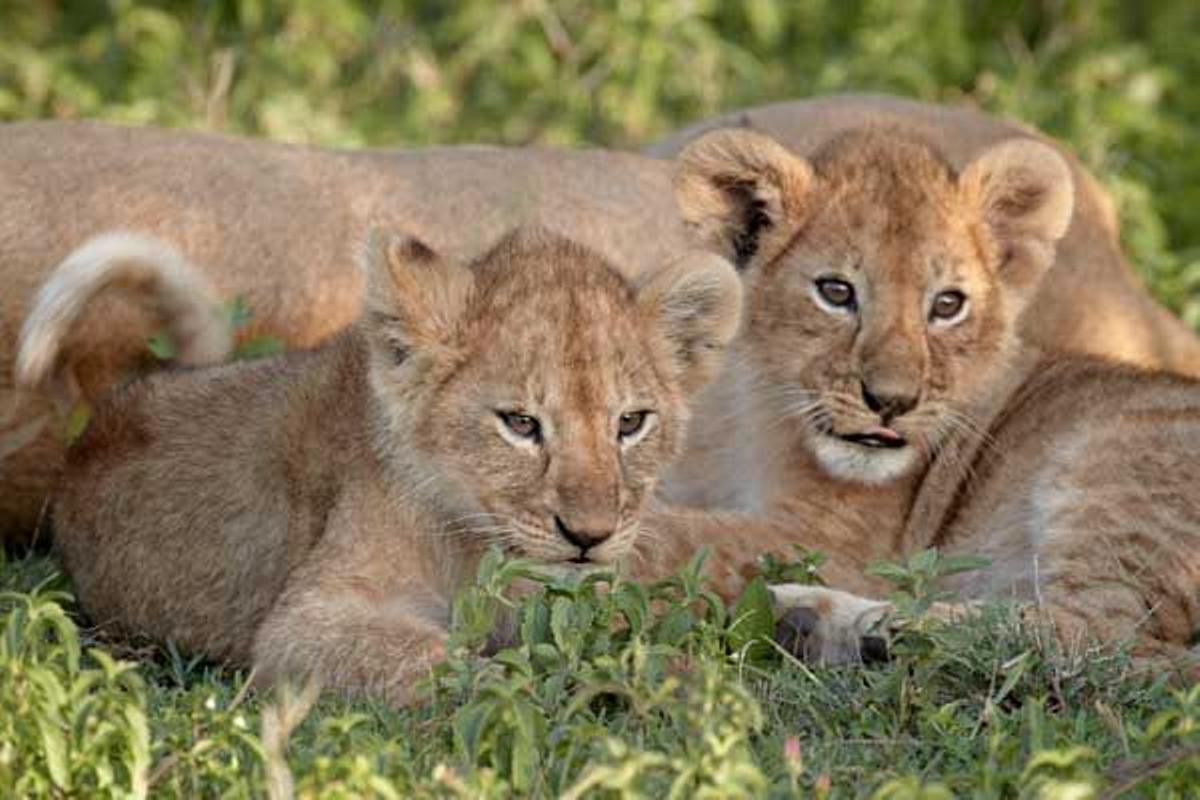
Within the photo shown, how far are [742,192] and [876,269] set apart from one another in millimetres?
370

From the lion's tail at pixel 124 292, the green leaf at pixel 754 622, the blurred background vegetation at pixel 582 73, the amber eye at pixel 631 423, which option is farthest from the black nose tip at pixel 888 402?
the blurred background vegetation at pixel 582 73

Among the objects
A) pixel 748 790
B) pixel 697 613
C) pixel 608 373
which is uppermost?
pixel 608 373

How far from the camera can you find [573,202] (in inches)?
218

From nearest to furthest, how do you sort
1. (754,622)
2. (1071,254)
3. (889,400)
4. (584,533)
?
(584,533)
(754,622)
(889,400)
(1071,254)

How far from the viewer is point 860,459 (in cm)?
413

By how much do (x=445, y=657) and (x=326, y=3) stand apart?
4361 millimetres

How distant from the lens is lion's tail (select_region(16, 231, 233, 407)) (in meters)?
4.20

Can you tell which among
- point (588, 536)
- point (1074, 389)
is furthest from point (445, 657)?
point (1074, 389)

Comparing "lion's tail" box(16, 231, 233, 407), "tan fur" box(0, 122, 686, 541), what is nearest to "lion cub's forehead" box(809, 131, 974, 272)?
"tan fur" box(0, 122, 686, 541)

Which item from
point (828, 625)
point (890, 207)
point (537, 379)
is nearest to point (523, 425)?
point (537, 379)

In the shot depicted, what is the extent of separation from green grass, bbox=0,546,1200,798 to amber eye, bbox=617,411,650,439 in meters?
0.24

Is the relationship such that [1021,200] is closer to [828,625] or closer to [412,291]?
[828,625]

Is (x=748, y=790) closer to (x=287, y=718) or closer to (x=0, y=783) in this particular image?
(x=287, y=718)

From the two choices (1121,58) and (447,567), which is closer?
(447,567)
